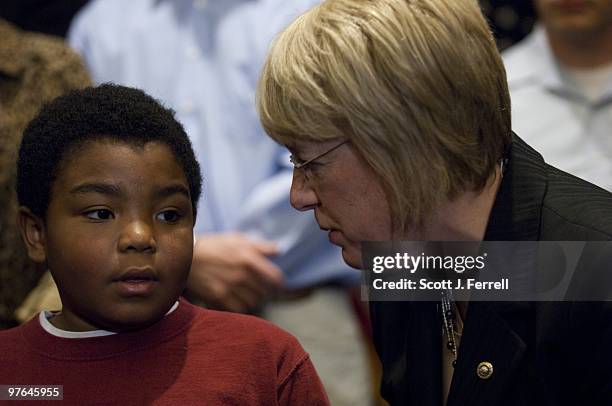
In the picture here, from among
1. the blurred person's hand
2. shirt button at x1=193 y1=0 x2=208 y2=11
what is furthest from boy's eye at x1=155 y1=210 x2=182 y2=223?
shirt button at x1=193 y1=0 x2=208 y2=11

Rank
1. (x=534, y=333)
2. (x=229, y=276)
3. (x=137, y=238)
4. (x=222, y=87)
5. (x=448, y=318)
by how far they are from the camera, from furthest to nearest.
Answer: (x=222, y=87)
(x=229, y=276)
(x=448, y=318)
(x=534, y=333)
(x=137, y=238)

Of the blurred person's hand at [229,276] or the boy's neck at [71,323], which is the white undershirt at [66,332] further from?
the blurred person's hand at [229,276]

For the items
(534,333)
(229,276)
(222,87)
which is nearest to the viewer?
(534,333)

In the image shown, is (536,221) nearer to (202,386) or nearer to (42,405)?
(202,386)

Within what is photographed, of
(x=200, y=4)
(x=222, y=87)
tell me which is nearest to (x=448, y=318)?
(x=222, y=87)

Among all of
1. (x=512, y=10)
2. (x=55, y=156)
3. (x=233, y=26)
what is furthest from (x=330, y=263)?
(x=55, y=156)

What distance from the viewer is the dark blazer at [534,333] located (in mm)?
1539

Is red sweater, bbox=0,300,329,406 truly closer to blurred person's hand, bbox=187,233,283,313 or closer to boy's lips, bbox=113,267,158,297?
boy's lips, bbox=113,267,158,297

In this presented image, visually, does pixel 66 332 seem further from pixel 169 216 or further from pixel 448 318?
pixel 448 318

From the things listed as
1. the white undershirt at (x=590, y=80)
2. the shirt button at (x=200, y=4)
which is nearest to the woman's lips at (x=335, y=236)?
the white undershirt at (x=590, y=80)

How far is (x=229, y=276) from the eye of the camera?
2.34m

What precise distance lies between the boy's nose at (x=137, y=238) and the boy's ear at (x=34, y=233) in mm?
185

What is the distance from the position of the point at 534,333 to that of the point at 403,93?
1.35 feet

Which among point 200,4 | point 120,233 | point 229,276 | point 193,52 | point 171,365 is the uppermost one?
point 200,4
